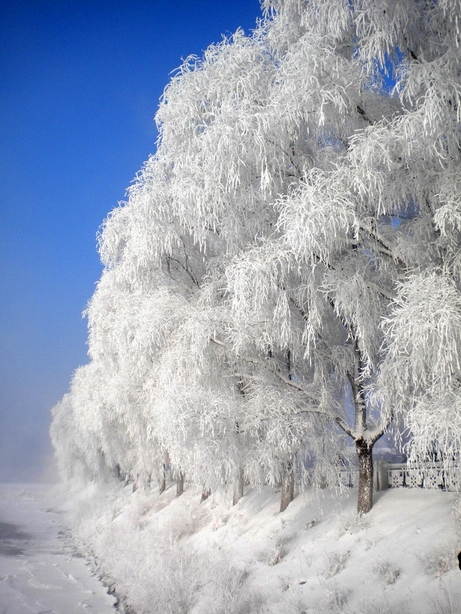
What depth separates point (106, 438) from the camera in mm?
23406

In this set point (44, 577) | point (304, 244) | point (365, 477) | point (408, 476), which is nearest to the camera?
point (304, 244)

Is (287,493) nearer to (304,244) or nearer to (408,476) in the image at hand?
(408,476)

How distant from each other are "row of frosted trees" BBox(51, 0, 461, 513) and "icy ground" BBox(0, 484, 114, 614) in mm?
3387

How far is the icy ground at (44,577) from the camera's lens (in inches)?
372

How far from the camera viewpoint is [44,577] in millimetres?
12062

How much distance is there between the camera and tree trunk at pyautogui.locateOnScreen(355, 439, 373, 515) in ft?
33.8

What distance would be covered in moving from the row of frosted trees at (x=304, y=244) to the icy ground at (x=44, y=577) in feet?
11.1

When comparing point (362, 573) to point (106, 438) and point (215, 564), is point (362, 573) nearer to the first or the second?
point (215, 564)

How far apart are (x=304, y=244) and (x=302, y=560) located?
6.00 metres

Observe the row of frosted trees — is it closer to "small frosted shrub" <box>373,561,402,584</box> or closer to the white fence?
the white fence

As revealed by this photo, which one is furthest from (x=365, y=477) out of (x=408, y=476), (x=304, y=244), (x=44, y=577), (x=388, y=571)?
(x=44, y=577)

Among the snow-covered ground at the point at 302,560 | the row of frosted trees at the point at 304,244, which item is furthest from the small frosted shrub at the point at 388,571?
the row of frosted trees at the point at 304,244

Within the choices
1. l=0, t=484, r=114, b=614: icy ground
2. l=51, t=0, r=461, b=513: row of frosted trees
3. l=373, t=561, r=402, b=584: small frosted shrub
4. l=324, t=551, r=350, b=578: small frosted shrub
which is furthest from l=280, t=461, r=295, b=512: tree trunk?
l=373, t=561, r=402, b=584: small frosted shrub

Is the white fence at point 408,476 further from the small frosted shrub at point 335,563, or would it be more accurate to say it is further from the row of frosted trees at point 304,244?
the small frosted shrub at point 335,563
